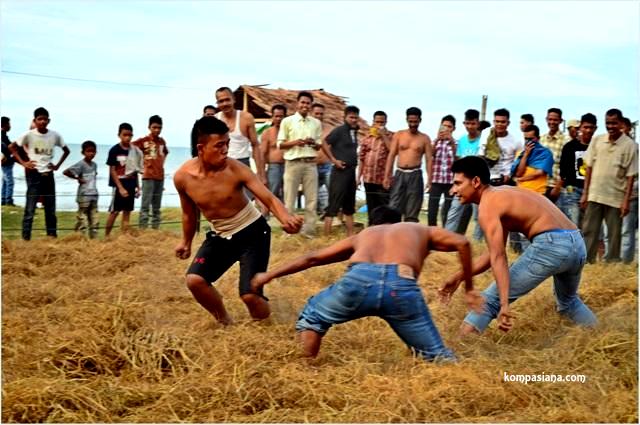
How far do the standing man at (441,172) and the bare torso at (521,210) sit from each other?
466cm

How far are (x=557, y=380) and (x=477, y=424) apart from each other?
A: 2.68 feet

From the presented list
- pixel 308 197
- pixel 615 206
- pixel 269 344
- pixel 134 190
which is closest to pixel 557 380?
pixel 269 344

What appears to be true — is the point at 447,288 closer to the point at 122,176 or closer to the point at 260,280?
the point at 260,280

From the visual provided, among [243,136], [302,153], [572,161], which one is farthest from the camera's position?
[302,153]

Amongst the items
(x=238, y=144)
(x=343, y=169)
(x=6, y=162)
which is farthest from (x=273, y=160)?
(x=6, y=162)

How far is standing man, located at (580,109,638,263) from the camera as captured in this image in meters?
9.49

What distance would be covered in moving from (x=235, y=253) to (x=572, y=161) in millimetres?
5087

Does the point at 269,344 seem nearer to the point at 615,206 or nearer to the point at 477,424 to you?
the point at 477,424

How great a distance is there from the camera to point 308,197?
11.5m

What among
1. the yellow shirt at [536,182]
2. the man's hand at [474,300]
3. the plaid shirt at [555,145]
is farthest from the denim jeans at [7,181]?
the man's hand at [474,300]

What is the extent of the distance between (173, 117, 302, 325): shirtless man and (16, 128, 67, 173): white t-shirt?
4914 mm

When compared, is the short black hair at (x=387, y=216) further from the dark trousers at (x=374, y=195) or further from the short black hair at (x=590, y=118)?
the dark trousers at (x=374, y=195)

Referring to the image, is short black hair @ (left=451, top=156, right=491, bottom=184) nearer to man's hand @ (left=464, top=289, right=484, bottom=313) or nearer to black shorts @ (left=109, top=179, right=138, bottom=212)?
man's hand @ (left=464, top=289, right=484, bottom=313)

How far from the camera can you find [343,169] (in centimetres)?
1159
